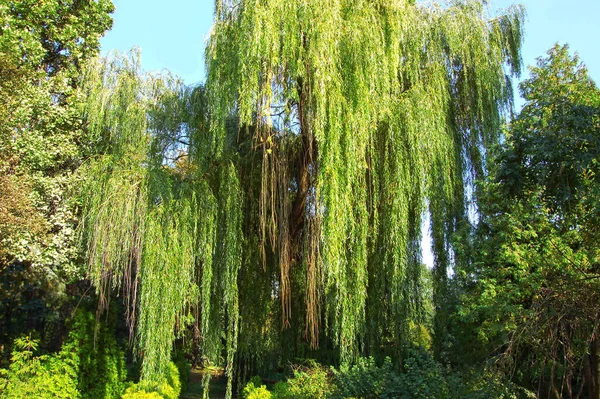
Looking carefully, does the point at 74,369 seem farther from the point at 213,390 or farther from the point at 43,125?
the point at 43,125

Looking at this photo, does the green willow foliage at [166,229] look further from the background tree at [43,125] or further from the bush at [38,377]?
the bush at [38,377]

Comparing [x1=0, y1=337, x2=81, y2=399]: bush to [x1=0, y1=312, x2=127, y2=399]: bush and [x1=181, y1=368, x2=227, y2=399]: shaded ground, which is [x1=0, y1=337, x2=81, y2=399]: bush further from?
[x1=181, y1=368, x2=227, y2=399]: shaded ground

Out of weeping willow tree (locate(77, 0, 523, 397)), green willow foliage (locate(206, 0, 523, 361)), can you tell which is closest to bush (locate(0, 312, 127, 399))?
weeping willow tree (locate(77, 0, 523, 397))

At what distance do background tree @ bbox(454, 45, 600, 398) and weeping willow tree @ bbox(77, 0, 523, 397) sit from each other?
0.94 meters

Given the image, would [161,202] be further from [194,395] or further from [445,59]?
[194,395]

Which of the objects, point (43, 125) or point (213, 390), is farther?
point (213, 390)

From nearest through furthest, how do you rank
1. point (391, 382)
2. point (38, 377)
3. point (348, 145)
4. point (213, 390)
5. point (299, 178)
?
point (391, 382), point (348, 145), point (299, 178), point (38, 377), point (213, 390)

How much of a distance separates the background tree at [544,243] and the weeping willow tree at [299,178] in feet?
3.08

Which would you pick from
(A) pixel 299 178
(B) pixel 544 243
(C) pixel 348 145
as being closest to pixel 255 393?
(A) pixel 299 178

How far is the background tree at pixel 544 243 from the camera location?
184 inches

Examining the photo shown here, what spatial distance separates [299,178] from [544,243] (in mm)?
3977

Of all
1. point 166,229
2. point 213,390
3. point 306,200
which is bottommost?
point 213,390

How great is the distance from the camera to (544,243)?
7.46 m

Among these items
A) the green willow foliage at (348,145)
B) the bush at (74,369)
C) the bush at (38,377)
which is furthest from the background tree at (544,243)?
the bush at (38,377)
